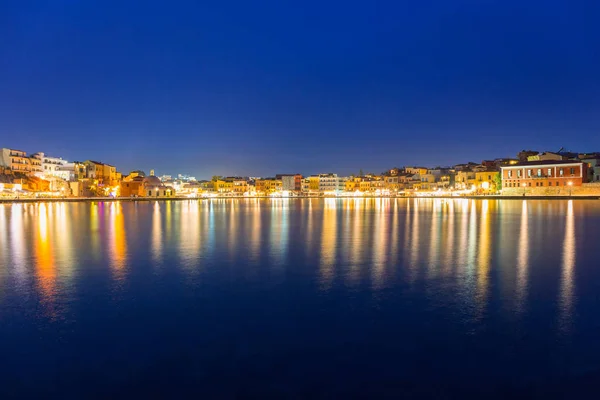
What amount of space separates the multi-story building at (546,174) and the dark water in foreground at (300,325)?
57095mm

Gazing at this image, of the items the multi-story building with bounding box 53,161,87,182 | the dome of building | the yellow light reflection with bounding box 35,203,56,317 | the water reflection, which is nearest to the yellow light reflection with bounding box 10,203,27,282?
the water reflection

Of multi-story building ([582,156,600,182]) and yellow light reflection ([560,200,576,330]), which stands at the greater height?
multi-story building ([582,156,600,182])

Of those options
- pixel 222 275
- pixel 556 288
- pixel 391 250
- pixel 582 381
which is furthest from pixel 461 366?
pixel 391 250

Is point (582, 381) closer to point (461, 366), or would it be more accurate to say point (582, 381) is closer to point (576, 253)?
point (461, 366)

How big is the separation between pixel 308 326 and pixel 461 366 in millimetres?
1969

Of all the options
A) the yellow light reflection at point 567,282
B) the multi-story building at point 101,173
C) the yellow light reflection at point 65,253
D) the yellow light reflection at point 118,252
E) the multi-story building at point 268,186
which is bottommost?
the yellow light reflection at point 567,282

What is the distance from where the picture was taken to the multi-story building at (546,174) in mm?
60125

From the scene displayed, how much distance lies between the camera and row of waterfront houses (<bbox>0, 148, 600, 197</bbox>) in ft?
206

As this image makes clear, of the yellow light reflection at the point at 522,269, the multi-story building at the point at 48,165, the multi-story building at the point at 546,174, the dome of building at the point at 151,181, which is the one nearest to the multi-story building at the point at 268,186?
the dome of building at the point at 151,181

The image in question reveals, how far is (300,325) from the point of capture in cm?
591

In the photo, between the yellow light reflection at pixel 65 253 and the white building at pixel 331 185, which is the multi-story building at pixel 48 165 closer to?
the white building at pixel 331 185

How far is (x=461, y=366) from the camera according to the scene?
464 centimetres

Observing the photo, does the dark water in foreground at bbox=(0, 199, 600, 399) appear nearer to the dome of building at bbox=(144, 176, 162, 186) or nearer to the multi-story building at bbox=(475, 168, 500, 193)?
the dome of building at bbox=(144, 176, 162, 186)

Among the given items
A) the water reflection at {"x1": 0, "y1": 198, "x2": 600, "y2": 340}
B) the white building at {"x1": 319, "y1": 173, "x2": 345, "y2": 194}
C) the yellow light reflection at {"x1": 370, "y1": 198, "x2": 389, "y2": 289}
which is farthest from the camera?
the white building at {"x1": 319, "y1": 173, "x2": 345, "y2": 194}
